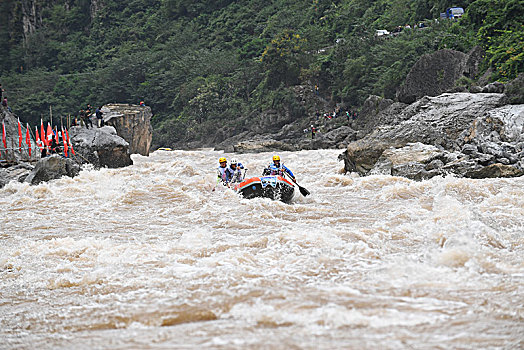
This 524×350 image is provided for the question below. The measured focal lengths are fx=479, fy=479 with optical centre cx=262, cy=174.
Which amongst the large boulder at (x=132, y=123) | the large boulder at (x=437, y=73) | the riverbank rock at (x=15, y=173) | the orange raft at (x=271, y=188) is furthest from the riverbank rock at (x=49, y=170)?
the large boulder at (x=437, y=73)

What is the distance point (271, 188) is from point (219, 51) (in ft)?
167

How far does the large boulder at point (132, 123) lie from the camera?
92.8 ft

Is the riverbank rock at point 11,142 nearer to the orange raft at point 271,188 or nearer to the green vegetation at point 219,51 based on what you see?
the orange raft at point 271,188

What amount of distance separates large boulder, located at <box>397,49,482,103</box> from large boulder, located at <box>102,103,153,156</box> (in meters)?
15.7

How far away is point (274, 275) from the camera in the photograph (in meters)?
5.68

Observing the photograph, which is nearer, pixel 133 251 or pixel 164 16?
pixel 133 251

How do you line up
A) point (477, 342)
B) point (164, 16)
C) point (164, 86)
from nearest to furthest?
point (477, 342) → point (164, 86) → point (164, 16)

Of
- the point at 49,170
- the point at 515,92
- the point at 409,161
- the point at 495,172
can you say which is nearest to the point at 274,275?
the point at 495,172

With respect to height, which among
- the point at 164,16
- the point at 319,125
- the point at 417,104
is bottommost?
the point at 319,125

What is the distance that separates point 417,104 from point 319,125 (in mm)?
21967

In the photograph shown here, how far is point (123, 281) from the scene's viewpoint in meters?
5.81

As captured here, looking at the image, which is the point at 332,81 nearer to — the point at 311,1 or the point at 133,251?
the point at 311,1

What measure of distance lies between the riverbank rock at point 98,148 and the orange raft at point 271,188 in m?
12.4

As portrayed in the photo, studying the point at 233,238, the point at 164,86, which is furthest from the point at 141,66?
the point at 233,238
